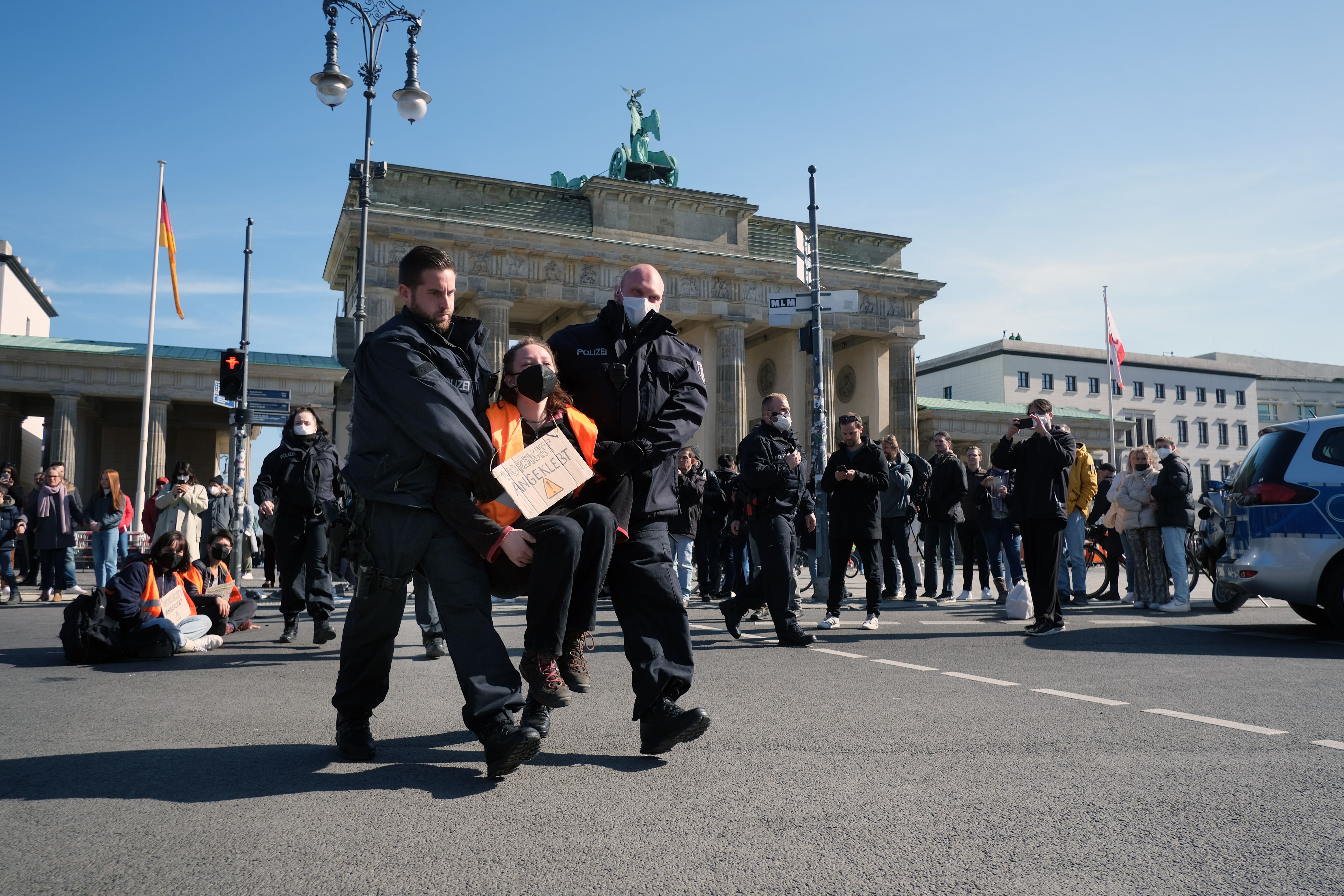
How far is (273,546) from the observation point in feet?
37.4

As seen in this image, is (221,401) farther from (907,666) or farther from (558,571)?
(558,571)

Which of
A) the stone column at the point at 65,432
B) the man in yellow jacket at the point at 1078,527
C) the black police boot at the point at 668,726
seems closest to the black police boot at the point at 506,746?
the black police boot at the point at 668,726

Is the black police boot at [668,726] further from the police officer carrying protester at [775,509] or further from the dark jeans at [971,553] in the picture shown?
the dark jeans at [971,553]

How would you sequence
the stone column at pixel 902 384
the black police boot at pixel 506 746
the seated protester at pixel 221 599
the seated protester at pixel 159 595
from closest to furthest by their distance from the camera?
the black police boot at pixel 506 746 < the seated protester at pixel 159 595 < the seated protester at pixel 221 599 < the stone column at pixel 902 384

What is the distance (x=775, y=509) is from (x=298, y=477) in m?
4.07

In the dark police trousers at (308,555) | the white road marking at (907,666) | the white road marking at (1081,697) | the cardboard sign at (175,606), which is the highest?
the dark police trousers at (308,555)

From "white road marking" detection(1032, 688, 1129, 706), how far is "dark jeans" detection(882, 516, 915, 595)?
24.6 ft

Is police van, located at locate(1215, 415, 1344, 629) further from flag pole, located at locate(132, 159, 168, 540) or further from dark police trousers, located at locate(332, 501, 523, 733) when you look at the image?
A: flag pole, located at locate(132, 159, 168, 540)

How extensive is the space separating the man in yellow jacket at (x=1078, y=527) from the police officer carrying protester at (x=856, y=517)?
2707 millimetres

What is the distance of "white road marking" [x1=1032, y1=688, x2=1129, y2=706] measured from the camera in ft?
17.0

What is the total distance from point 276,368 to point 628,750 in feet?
114

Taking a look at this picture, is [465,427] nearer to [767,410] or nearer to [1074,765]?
[1074,765]

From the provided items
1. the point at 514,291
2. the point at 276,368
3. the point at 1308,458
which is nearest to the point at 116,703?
the point at 1308,458

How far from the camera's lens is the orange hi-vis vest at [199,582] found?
9070 millimetres
